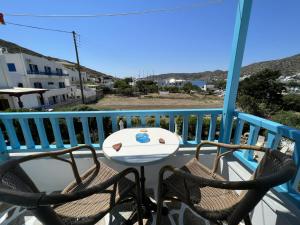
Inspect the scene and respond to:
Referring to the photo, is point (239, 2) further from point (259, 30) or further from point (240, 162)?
point (240, 162)

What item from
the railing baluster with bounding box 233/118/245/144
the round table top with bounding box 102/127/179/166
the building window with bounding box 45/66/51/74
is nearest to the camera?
the round table top with bounding box 102/127/179/166

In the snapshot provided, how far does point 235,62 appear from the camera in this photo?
5.64 feet

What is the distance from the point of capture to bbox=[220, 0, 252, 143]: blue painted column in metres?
1.57

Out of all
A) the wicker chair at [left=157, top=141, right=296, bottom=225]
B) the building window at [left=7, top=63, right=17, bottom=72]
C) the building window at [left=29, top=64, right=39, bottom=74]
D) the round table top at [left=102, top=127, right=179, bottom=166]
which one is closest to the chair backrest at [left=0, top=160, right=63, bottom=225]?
the round table top at [left=102, top=127, right=179, bottom=166]

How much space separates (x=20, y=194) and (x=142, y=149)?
83 centimetres

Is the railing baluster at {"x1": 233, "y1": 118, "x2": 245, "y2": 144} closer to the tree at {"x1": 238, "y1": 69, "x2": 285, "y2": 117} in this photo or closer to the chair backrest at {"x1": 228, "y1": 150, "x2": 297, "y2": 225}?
the chair backrest at {"x1": 228, "y1": 150, "x2": 297, "y2": 225}

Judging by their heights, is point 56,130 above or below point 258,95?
above

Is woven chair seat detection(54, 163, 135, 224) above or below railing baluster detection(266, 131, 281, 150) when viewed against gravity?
below

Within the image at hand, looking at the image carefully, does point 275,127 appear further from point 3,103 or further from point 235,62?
point 3,103

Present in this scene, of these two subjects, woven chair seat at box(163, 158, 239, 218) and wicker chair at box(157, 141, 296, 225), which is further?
woven chair seat at box(163, 158, 239, 218)

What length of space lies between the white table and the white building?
16.4 meters

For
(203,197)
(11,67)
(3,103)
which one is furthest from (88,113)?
(11,67)

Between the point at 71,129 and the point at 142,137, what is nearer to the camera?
the point at 142,137

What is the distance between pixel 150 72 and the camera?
69688 mm
